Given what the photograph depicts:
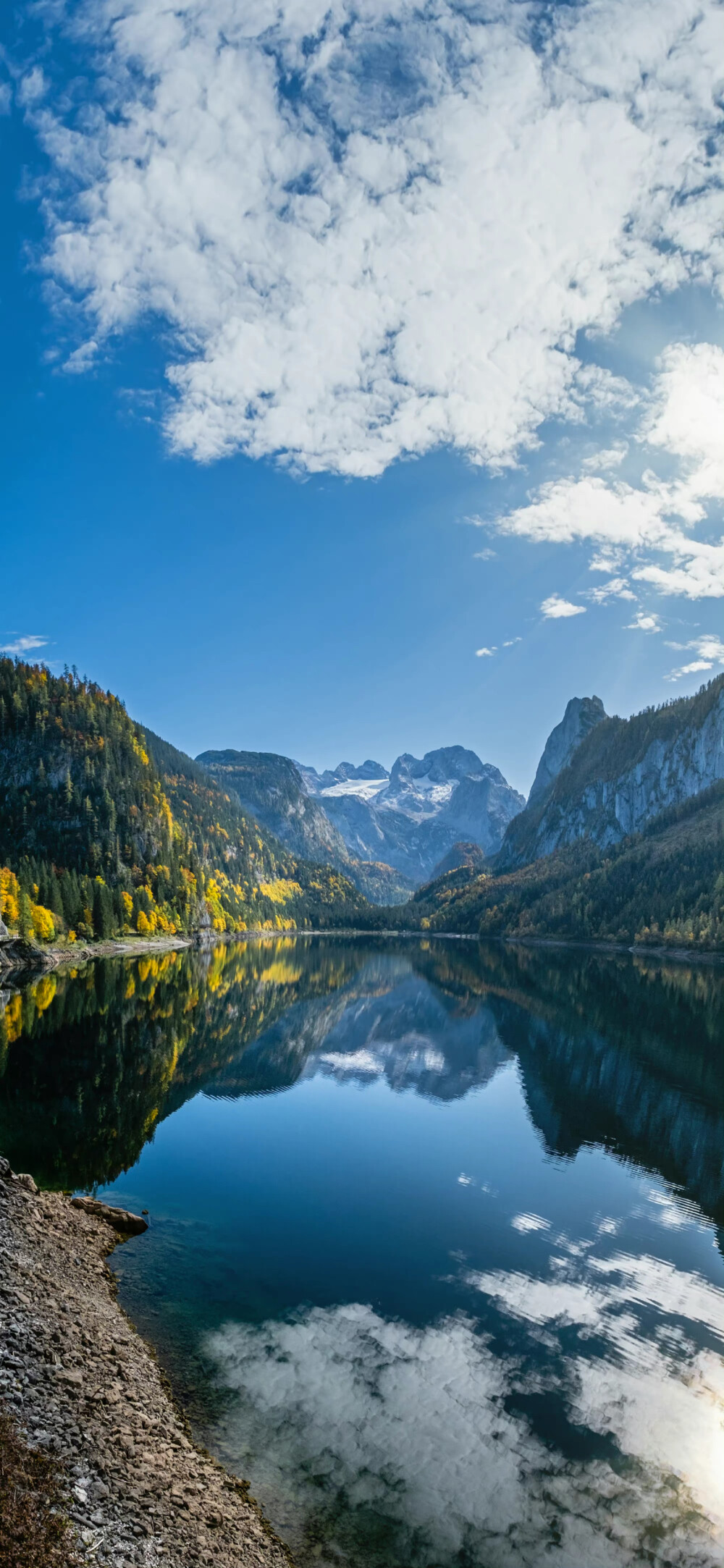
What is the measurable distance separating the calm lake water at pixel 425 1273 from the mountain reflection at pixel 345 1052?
344 millimetres

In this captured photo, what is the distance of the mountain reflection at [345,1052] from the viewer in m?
34.5

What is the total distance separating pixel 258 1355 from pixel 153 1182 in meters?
13.5

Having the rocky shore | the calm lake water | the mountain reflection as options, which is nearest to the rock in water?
the calm lake water

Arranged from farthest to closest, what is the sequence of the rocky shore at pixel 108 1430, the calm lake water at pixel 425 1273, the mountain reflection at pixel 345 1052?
the mountain reflection at pixel 345 1052 < the calm lake water at pixel 425 1273 < the rocky shore at pixel 108 1430

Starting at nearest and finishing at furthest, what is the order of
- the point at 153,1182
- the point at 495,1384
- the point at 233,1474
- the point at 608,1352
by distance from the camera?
the point at 233,1474 → the point at 495,1384 → the point at 608,1352 → the point at 153,1182

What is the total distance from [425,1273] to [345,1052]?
44.0 metres

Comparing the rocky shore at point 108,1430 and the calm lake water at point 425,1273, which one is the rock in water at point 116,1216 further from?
the rocky shore at point 108,1430

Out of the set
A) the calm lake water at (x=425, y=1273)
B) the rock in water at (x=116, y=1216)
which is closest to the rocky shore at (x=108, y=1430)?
the calm lake water at (x=425, y=1273)

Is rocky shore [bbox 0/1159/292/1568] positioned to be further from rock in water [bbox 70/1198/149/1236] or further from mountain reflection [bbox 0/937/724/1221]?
mountain reflection [bbox 0/937/724/1221]

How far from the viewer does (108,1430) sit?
11.9 metres

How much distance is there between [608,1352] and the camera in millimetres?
18359

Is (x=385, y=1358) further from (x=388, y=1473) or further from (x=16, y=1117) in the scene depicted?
(x=16, y=1117)

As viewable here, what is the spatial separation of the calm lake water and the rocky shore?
983 millimetres

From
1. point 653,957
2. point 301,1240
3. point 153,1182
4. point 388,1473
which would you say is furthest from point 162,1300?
point 653,957
